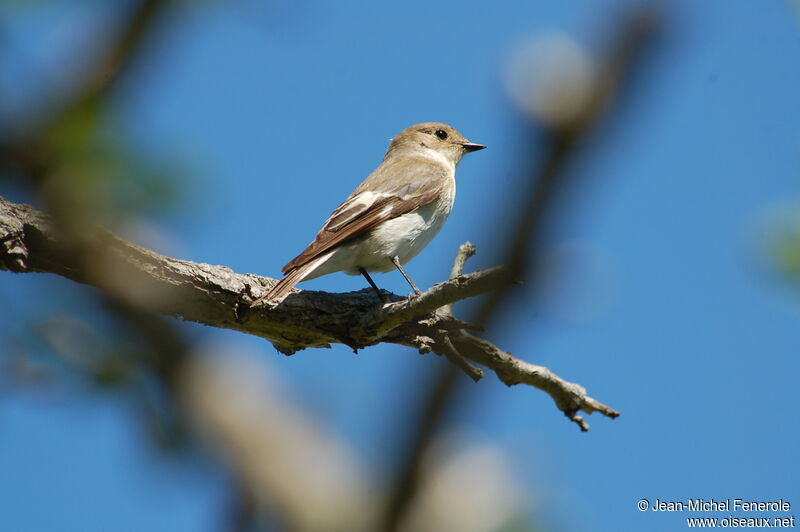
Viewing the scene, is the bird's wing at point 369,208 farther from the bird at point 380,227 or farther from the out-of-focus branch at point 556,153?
the out-of-focus branch at point 556,153

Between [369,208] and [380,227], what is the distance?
25cm

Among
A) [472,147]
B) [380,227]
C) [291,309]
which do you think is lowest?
[291,309]

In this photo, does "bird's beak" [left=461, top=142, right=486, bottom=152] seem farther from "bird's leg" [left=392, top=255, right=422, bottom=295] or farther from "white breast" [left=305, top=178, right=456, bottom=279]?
"bird's leg" [left=392, top=255, right=422, bottom=295]

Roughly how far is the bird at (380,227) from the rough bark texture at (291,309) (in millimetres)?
191

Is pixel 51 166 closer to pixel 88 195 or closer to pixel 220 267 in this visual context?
pixel 88 195

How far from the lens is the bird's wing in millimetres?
5902

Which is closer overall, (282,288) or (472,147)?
(282,288)

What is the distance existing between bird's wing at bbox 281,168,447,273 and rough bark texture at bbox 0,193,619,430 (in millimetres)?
470

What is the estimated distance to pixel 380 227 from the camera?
627 centimetres

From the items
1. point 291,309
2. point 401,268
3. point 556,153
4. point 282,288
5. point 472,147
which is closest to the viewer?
point 556,153

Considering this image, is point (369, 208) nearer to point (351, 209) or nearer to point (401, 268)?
point (351, 209)

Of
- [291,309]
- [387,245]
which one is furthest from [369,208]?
[291,309]

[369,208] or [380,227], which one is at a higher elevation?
[369,208]

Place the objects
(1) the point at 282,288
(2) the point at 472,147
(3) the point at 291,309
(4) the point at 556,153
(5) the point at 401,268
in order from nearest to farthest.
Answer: (4) the point at 556,153
(1) the point at 282,288
(3) the point at 291,309
(5) the point at 401,268
(2) the point at 472,147
